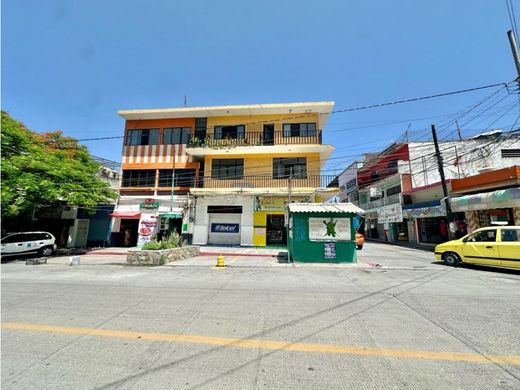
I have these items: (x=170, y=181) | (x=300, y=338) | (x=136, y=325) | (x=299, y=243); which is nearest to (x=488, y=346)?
A: (x=300, y=338)

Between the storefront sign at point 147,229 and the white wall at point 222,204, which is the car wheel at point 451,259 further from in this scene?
the storefront sign at point 147,229

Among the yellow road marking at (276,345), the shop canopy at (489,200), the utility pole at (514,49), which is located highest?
the utility pole at (514,49)

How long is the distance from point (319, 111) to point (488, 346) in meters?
18.9

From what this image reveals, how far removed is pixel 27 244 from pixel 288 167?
60.3ft

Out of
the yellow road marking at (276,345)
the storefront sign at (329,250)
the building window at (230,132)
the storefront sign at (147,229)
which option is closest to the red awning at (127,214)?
the storefront sign at (147,229)

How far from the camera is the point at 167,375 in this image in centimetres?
298

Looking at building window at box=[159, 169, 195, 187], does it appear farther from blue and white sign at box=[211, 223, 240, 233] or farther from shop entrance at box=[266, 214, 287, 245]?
shop entrance at box=[266, 214, 287, 245]

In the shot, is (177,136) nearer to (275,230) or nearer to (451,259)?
(275,230)

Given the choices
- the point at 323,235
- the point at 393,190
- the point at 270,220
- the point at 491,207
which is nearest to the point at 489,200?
the point at 491,207

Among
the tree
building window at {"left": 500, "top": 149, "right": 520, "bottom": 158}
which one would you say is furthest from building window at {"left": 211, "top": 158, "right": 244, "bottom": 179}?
building window at {"left": 500, "top": 149, "right": 520, "bottom": 158}

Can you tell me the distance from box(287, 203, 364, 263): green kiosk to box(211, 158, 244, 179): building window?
29.2ft

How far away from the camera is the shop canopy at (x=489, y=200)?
45.5 ft

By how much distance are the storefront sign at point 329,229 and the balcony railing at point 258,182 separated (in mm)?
6384

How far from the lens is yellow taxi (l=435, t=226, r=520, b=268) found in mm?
9547
